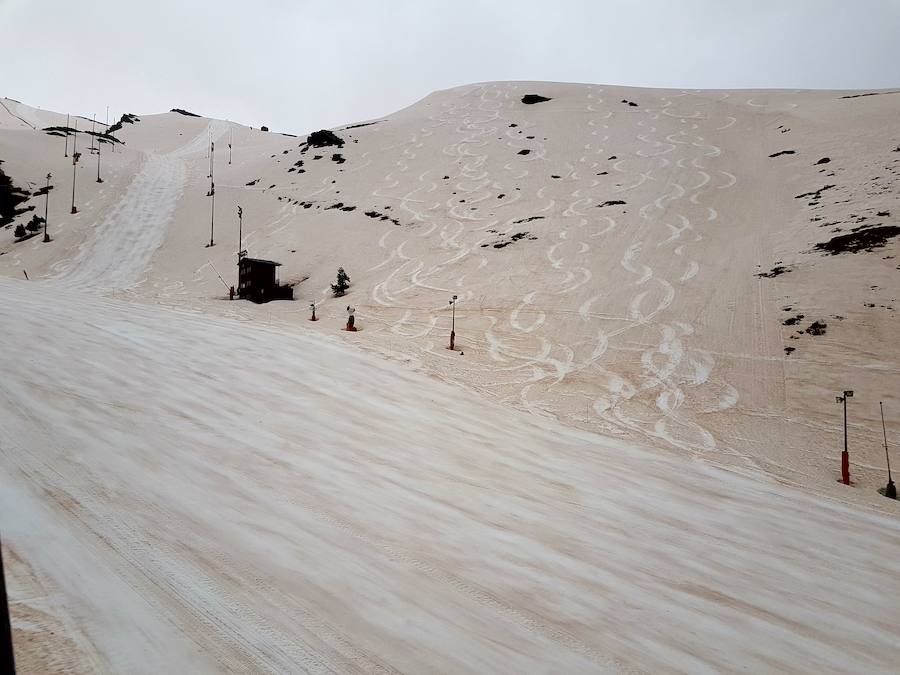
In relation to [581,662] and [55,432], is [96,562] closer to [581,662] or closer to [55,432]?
[55,432]

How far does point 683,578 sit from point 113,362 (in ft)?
23.5

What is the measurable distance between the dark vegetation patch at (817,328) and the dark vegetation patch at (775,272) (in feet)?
9.93

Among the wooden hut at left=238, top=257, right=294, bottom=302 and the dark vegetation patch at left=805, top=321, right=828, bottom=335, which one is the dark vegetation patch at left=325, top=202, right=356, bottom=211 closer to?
the wooden hut at left=238, top=257, right=294, bottom=302

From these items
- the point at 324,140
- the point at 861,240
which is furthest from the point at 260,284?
the point at 324,140

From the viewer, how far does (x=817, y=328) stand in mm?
10641

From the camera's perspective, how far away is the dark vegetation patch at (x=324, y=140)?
1627 inches

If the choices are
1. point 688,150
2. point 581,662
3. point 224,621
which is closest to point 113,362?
Answer: point 224,621

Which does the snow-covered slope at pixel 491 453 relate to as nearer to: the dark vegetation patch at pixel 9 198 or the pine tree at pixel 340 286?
the pine tree at pixel 340 286

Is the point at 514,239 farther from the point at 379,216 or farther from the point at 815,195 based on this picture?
the point at 815,195

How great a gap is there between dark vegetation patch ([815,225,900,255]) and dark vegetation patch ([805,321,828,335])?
12.9 ft

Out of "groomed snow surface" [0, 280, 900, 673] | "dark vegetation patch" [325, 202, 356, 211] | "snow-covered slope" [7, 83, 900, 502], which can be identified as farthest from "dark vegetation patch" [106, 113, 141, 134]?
"groomed snow surface" [0, 280, 900, 673]

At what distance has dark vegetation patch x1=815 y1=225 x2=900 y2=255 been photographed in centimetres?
1291

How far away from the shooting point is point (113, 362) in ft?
21.5

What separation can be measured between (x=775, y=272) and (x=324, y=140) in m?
37.9
